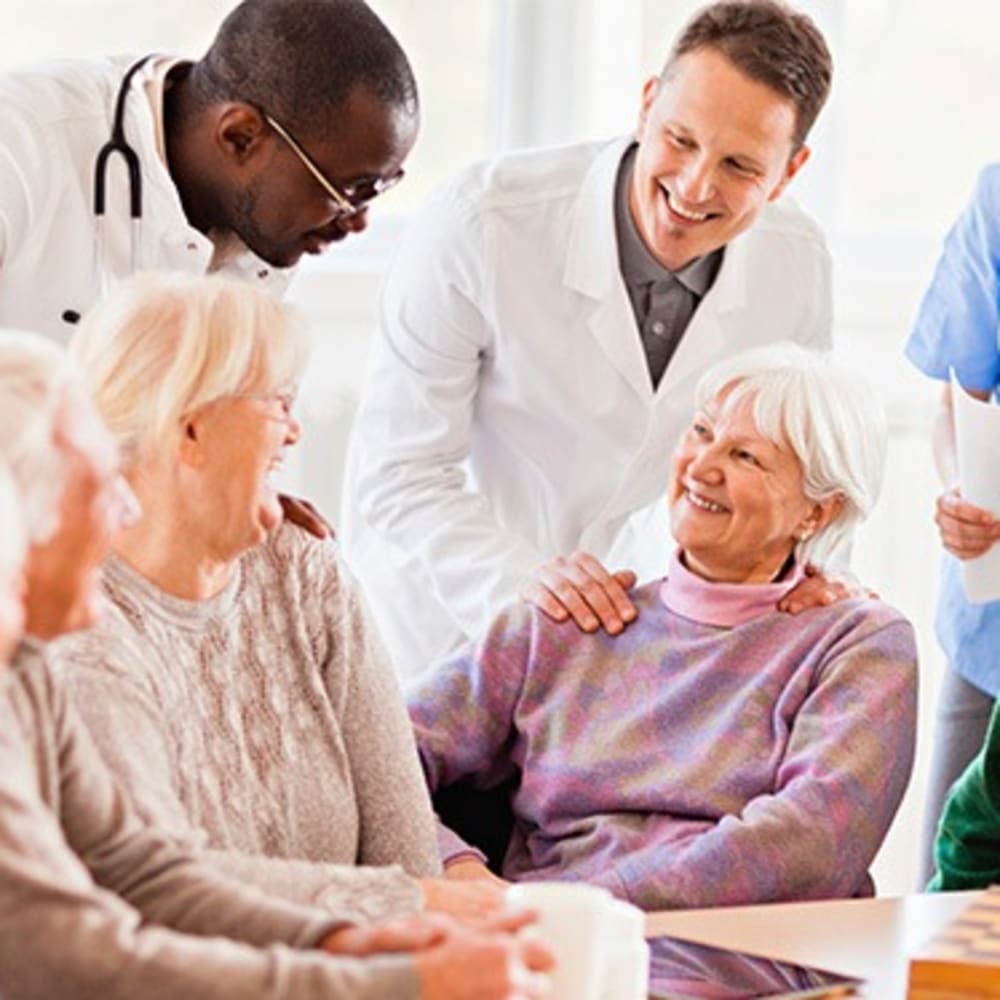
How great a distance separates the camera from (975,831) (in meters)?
2.62

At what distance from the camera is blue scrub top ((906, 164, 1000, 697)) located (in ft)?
10.9

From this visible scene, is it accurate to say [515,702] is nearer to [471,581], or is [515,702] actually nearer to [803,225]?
[471,581]

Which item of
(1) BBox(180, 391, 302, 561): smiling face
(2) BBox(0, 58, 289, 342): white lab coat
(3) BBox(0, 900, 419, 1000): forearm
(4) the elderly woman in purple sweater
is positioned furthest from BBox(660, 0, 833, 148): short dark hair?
(3) BBox(0, 900, 419, 1000): forearm

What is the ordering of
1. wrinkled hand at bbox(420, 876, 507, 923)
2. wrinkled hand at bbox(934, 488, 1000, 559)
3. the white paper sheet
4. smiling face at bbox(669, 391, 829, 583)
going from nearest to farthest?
1. wrinkled hand at bbox(420, 876, 507, 923)
2. smiling face at bbox(669, 391, 829, 583)
3. the white paper sheet
4. wrinkled hand at bbox(934, 488, 1000, 559)

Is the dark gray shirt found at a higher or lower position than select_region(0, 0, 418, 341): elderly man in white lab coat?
lower

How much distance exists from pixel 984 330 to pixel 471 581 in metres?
0.82

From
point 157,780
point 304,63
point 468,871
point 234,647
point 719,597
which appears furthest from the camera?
point 719,597

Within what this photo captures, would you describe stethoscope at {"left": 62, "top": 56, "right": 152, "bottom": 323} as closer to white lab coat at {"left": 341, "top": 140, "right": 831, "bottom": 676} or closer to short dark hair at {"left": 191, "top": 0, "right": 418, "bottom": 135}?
short dark hair at {"left": 191, "top": 0, "right": 418, "bottom": 135}

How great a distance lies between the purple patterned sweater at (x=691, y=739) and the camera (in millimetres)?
2549

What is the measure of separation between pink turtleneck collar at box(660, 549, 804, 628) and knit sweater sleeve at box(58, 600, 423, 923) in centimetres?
75

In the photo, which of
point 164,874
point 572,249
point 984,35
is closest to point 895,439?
point 984,35

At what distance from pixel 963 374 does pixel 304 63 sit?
1147mm

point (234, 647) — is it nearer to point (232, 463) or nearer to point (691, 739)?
point (232, 463)

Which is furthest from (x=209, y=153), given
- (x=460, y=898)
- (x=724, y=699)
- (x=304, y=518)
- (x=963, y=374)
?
(x=963, y=374)
